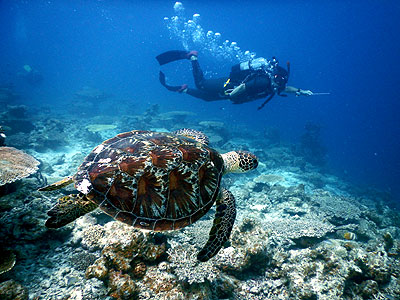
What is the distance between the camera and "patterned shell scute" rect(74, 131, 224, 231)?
2.41m

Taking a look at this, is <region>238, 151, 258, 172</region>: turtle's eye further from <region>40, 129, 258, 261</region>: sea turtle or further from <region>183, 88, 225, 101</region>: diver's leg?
<region>183, 88, 225, 101</region>: diver's leg

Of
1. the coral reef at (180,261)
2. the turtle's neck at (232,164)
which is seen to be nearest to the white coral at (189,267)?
the coral reef at (180,261)

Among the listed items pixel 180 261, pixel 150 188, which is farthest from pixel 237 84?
pixel 180 261

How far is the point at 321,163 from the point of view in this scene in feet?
53.3

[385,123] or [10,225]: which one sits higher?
[10,225]

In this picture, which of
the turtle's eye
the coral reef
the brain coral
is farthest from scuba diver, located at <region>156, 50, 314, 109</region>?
the brain coral

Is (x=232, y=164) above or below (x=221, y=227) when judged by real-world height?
above

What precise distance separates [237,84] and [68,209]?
32.4 feet

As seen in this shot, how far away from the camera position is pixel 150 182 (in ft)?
8.29

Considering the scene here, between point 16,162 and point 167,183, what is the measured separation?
4.05 metres

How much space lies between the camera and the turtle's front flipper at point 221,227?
2.51 m

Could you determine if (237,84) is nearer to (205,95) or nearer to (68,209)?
(205,95)

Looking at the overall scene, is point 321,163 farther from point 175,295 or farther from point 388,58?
point 388,58

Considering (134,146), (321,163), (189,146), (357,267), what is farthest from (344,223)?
(321,163)
